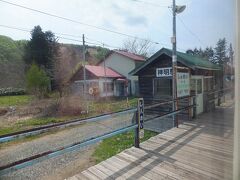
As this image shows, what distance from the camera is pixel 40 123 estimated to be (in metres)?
4.68

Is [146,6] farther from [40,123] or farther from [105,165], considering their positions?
[40,123]

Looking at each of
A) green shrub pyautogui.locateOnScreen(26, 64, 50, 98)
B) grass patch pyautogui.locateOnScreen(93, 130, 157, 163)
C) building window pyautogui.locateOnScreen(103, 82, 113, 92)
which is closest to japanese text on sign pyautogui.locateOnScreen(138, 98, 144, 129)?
grass patch pyautogui.locateOnScreen(93, 130, 157, 163)

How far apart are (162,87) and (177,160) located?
3.61m

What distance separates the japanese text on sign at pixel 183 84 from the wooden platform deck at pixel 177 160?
150 centimetres

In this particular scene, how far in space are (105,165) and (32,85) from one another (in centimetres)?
110

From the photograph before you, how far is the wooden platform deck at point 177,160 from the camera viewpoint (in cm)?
135

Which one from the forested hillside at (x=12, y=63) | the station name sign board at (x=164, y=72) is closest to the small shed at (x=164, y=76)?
the station name sign board at (x=164, y=72)

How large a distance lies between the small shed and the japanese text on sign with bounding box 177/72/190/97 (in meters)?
0.22

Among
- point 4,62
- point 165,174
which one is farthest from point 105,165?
point 4,62

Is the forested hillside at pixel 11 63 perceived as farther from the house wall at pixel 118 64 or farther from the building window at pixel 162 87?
the house wall at pixel 118 64

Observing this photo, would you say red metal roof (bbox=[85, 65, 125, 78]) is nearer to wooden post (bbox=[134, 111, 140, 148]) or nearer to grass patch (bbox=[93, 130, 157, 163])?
grass patch (bbox=[93, 130, 157, 163])

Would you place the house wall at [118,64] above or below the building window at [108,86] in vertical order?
above

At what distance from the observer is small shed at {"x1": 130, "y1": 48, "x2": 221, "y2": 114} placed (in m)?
4.66


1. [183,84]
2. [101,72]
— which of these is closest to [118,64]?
[101,72]
